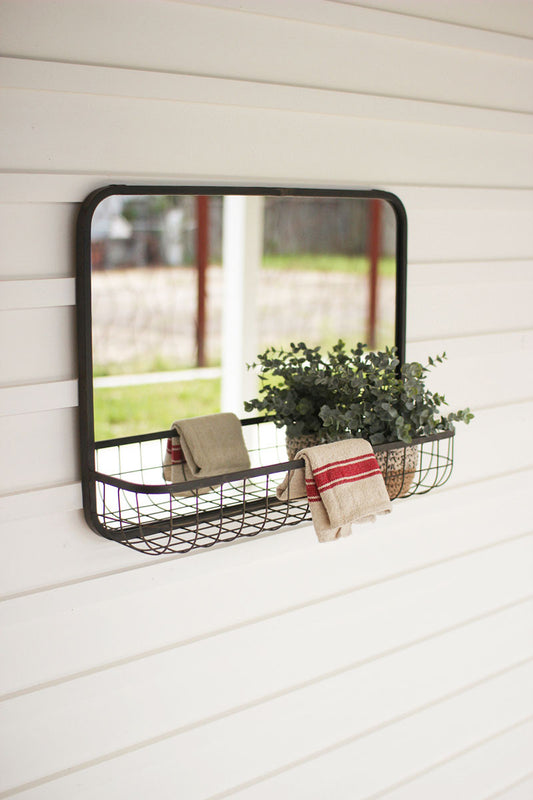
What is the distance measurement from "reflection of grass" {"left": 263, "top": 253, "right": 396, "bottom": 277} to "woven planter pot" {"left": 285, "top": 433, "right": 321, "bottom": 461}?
30 cm

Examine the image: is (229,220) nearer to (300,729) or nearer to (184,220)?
(184,220)

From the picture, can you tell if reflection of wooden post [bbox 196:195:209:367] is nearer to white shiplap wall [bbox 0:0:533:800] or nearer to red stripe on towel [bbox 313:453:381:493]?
white shiplap wall [bbox 0:0:533:800]

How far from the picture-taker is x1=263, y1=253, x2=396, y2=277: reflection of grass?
4.59ft

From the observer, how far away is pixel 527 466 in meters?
1.85

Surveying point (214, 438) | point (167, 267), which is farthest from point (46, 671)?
point (167, 267)

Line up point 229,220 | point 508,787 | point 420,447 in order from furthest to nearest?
point 508,787, point 420,447, point 229,220

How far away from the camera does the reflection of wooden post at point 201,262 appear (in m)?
1.31

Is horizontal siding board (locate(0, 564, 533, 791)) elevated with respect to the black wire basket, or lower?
lower

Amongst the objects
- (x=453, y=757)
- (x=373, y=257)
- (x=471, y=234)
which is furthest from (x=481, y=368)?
(x=453, y=757)

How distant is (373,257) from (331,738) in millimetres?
949

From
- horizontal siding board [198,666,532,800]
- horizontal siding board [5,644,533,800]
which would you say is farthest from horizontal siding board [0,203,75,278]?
horizontal siding board [198,666,532,800]
